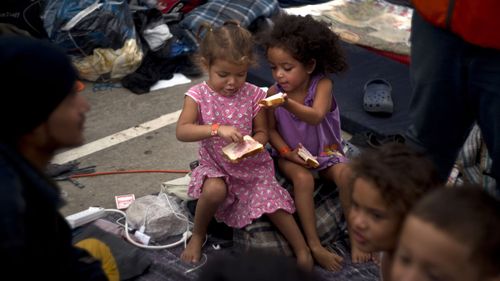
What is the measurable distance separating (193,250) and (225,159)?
50 centimetres

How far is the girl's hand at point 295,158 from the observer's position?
3426 mm

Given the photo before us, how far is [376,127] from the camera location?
4535 millimetres

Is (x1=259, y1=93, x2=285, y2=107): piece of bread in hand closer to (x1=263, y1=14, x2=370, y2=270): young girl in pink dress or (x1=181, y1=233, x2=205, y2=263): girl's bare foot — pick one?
(x1=263, y1=14, x2=370, y2=270): young girl in pink dress

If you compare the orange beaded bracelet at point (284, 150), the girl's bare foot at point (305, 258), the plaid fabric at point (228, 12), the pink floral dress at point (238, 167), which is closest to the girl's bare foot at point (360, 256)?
the girl's bare foot at point (305, 258)

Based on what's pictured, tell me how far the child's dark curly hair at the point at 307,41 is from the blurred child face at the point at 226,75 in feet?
1.03

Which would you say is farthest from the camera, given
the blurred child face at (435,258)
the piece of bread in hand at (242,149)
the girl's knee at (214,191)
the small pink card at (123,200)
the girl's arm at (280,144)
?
the small pink card at (123,200)

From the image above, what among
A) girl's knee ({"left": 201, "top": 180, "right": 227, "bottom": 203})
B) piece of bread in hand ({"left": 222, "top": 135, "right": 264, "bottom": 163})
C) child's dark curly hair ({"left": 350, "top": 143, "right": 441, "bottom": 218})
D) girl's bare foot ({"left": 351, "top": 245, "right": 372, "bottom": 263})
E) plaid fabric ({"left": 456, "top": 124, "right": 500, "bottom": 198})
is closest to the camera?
child's dark curly hair ({"left": 350, "top": 143, "right": 441, "bottom": 218})

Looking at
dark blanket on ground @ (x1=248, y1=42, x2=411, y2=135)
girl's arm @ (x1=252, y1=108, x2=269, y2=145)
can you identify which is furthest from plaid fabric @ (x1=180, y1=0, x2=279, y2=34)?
girl's arm @ (x1=252, y1=108, x2=269, y2=145)

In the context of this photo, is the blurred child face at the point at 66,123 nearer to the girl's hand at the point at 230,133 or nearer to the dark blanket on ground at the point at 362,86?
the girl's hand at the point at 230,133

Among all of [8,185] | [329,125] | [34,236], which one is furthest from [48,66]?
[329,125]

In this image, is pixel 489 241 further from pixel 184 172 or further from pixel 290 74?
pixel 184 172

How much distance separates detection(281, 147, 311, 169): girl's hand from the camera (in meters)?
3.43

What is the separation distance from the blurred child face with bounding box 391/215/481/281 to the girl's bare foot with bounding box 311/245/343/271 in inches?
54.3

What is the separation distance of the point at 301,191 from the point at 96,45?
9.61 feet
